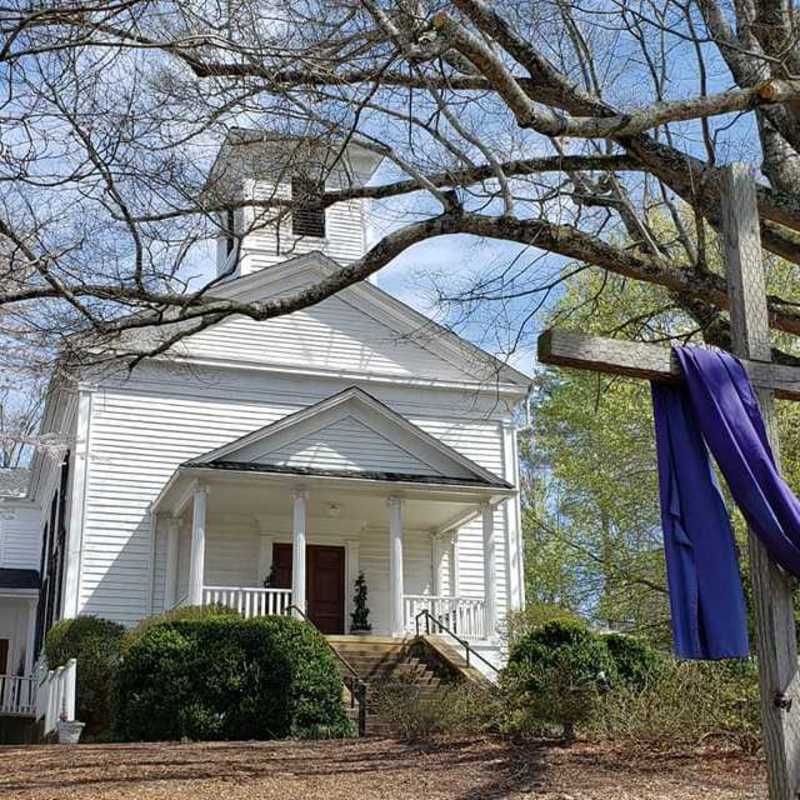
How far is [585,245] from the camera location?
356 inches

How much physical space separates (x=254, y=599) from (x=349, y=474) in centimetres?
279

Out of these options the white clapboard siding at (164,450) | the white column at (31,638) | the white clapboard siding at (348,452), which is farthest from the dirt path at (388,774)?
the white column at (31,638)

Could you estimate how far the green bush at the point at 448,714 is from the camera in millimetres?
11753

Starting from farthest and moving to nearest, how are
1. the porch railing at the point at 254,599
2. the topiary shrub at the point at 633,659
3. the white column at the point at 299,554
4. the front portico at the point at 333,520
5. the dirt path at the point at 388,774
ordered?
the front portico at the point at 333,520, the white column at the point at 299,554, the porch railing at the point at 254,599, the topiary shrub at the point at 633,659, the dirt path at the point at 388,774

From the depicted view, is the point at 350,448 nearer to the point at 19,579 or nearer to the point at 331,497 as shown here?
the point at 331,497

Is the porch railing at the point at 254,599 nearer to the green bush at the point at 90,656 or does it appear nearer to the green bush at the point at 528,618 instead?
the green bush at the point at 90,656

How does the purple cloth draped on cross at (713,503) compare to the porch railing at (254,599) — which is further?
the porch railing at (254,599)

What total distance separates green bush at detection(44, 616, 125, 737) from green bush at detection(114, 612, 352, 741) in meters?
3.76

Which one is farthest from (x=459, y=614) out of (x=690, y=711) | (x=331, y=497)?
(x=690, y=711)

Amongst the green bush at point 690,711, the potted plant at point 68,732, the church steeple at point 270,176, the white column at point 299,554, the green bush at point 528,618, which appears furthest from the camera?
the white column at point 299,554

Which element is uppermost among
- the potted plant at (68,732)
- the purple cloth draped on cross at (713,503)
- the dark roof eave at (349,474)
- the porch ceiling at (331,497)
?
the dark roof eave at (349,474)

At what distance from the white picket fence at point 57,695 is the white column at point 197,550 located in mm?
2227

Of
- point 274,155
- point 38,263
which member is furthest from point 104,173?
point 274,155

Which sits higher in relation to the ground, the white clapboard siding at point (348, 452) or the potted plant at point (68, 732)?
the white clapboard siding at point (348, 452)
